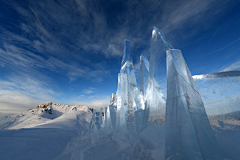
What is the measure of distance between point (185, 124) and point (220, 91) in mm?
1739

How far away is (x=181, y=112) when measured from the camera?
6.35ft

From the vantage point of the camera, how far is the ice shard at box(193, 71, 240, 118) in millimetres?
2223

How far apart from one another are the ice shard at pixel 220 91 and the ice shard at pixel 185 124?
0.90m

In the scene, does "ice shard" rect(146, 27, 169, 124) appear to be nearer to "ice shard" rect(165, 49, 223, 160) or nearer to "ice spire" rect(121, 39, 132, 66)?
"ice shard" rect(165, 49, 223, 160)

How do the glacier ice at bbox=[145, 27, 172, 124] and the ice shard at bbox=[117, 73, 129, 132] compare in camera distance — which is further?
the ice shard at bbox=[117, 73, 129, 132]

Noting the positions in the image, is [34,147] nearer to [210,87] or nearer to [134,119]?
[134,119]

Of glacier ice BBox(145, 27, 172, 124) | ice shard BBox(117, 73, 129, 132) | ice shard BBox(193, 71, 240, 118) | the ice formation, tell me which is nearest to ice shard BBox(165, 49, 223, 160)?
the ice formation

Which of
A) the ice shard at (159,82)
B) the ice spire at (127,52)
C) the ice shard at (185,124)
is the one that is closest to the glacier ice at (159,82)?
the ice shard at (159,82)

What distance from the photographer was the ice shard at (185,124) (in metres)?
1.66

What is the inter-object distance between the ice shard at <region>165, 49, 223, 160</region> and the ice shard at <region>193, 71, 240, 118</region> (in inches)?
35.6

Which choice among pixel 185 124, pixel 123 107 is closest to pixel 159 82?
pixel 185 124

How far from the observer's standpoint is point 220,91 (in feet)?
8.27

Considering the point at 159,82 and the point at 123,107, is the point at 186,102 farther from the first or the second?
the point at 123,107

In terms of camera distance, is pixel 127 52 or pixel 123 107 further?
pixel 127 52
